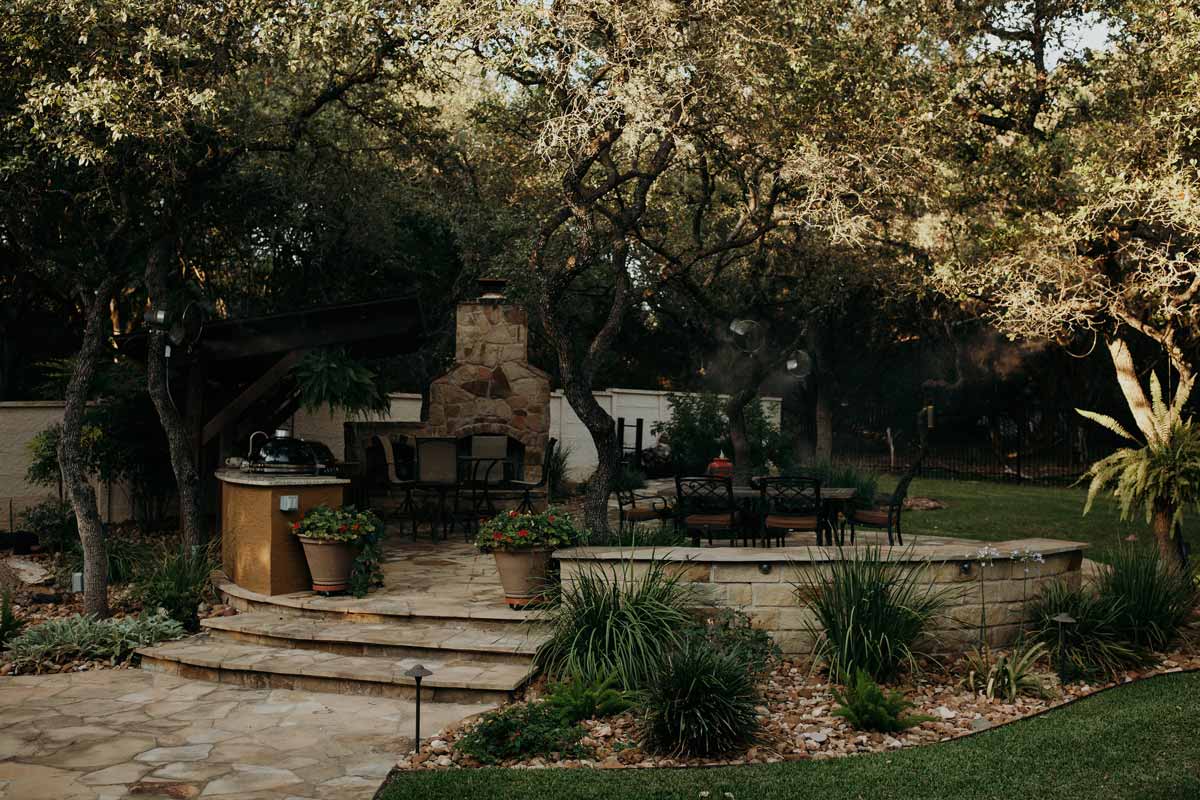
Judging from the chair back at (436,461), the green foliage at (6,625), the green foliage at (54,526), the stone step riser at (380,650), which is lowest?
the stone step riser at (380,650)

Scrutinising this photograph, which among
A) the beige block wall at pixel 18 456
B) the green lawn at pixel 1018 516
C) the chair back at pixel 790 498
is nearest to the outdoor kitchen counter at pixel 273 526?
the chair back at pixel 790 498

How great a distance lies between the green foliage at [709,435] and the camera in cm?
1708

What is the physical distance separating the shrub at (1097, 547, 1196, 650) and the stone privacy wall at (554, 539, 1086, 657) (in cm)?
98

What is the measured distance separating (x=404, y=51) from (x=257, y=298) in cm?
789

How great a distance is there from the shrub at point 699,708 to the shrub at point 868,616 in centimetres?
106

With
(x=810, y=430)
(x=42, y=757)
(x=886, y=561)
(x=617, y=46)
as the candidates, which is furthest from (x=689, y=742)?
(x=810, y=430)

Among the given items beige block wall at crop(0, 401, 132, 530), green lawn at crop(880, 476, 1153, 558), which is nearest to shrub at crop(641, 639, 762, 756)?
green lawn at crop(880, 476, 1153, 558)

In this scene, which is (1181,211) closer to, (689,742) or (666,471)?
(689,742)

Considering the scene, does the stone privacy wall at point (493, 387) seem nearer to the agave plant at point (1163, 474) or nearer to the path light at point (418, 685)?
the agave plant at point (1163, 474)

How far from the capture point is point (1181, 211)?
9297 mm

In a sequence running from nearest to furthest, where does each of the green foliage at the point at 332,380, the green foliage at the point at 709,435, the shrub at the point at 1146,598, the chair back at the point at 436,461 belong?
the shrub at the point at 1146,598 → the green foliage at the point at 332,380 → the chair back at the point at 436,461 → the green foliage at the point at 709,435

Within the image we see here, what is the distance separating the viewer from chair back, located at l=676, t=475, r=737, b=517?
30.8ft

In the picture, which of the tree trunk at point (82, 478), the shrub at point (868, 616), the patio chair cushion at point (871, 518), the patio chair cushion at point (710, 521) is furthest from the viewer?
the patio chair cushion at point (871, 518)

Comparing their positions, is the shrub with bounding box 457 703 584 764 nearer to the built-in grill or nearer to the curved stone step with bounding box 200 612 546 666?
the curved stone step with bounding box 200 612 546 666
